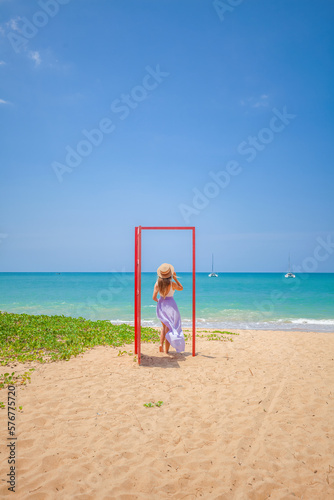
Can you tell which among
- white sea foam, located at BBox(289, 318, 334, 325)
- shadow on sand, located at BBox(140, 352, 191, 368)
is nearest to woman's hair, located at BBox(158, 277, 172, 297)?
shadow on sand, located at BBox(140, 352, 191, 368)

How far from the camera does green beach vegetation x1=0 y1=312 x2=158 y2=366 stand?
7598 mm

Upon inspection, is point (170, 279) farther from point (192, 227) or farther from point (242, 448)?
point (242, 448)

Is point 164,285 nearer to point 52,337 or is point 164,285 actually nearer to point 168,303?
point 168,303

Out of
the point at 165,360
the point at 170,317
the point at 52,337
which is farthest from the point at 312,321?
the point at 52,337

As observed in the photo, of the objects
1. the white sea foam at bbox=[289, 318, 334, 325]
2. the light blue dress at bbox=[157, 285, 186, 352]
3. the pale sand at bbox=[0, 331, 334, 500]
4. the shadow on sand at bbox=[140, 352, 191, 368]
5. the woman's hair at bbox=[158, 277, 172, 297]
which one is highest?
the woman's hair at bbox=[158, 277, 172, 297]

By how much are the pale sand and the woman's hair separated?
171 centimetres

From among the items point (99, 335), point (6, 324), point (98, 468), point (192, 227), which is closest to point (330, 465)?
point (98, 468)

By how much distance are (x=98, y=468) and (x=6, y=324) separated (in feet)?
27.6

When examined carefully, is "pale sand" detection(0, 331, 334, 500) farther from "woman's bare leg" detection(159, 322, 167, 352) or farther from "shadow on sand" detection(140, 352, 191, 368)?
"woman's bare leg" detection(159, 322, 167, 352)

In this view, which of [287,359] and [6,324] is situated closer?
[287,359]

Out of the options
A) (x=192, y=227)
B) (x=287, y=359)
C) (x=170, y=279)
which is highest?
Answer: (x=192, y=227)

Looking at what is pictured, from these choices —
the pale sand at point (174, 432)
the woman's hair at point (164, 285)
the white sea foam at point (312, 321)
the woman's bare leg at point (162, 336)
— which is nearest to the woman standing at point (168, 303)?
the woman's hair at point (164, 285)

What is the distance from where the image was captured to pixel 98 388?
5.68 m

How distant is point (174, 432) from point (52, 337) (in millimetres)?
6006
